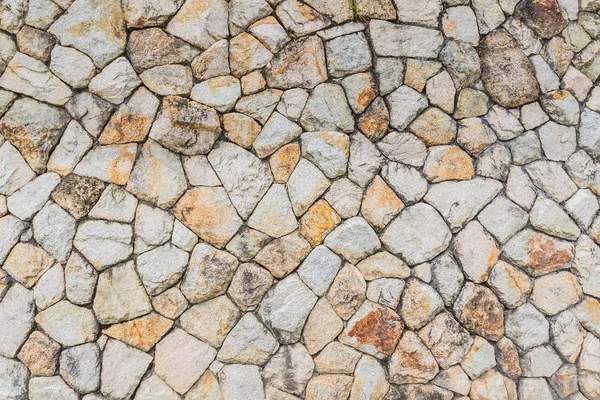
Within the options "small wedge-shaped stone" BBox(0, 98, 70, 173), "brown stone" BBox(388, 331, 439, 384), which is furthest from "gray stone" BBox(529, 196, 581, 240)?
"small wedge-shaped stone" BBox(0, 98, 70, 173)

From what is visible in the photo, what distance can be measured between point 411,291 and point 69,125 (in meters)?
1.74

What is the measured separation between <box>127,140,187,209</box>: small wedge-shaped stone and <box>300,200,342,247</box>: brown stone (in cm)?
58

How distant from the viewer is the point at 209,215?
245 cm

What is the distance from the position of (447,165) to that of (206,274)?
1.27 m

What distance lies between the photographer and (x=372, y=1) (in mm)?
2611

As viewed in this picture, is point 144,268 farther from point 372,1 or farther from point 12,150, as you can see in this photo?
point 372,1

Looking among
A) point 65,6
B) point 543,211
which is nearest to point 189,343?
point 65,6

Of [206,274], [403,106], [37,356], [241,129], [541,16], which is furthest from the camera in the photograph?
[541,16]

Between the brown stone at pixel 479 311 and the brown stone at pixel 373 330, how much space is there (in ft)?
1.04

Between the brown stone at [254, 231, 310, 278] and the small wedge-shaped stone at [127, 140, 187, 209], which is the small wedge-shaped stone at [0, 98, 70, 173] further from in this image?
the brown stone at [254, 231, 310, 278]

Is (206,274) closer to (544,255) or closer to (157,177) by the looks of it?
(157,177)

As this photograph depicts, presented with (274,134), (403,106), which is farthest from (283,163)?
(403,106)

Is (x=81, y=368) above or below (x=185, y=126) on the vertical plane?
below

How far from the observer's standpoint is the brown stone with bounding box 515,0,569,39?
8.96 ft
